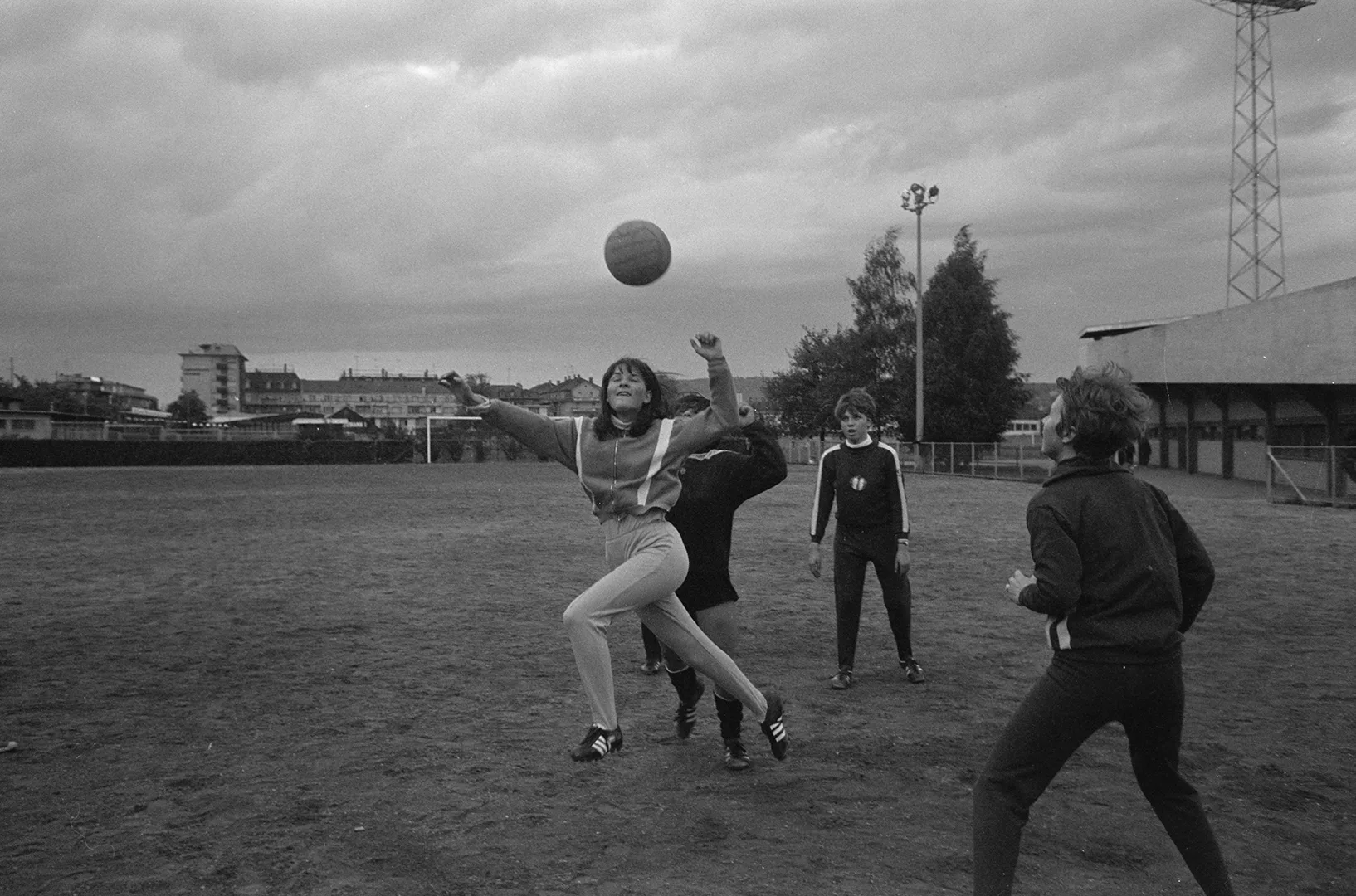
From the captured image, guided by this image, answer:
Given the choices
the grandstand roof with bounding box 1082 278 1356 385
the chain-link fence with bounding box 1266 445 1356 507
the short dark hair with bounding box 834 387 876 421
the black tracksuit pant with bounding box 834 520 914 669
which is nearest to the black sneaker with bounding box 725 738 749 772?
the black tracksuit pant with bounding box 834 520 914 669

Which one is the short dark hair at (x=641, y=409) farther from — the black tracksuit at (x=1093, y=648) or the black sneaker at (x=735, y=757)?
the black tracksuit at (x=1093, y=648)


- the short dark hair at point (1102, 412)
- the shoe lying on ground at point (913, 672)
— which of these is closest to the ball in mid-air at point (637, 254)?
the short dark hair at point (1102, 412)

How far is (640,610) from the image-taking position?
5.13 metres

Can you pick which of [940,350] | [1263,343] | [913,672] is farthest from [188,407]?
[913,672]

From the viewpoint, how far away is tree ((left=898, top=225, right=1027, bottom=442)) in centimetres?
6078

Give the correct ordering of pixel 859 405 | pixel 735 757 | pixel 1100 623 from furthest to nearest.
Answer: pixel 859 405
pixel 735 757
pixel 1100 623

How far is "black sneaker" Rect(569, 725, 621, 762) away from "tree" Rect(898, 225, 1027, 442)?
→ 57.5 meters

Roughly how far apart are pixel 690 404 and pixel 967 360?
2258 inches

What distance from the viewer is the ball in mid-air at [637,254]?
20.4ft

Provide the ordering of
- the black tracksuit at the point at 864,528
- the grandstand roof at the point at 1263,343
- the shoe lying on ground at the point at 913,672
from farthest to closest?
the grandstand roof at the point at 1263,343 < the shoe lying on ground at the point at 913,672 < the black tracksuit at the point at 864,528

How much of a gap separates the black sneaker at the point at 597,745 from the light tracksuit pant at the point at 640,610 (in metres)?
0.04

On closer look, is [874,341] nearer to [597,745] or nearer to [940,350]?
[940,350]

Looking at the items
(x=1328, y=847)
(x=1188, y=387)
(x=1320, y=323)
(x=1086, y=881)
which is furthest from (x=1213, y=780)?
(x=1188, y=387)

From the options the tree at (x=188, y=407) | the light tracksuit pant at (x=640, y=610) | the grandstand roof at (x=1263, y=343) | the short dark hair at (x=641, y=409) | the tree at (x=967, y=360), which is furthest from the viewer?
the tree at (x=188, y=407)
